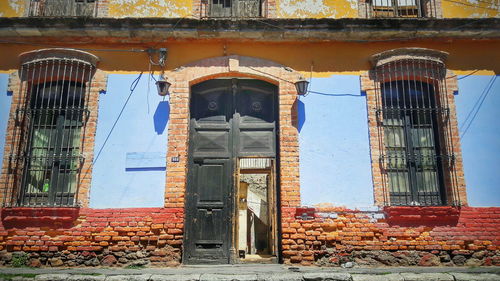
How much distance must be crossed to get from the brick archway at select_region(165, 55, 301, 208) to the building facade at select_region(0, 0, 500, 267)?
0.08 feet

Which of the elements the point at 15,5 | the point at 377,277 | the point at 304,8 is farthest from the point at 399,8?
the point at 15,5

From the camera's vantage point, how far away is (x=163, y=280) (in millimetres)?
5508

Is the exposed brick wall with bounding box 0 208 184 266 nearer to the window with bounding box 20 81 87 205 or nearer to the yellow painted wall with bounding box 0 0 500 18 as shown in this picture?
the window with bounding box 20 81 87 205

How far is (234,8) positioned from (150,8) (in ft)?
5.31

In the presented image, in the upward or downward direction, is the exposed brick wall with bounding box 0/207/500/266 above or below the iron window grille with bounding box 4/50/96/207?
below

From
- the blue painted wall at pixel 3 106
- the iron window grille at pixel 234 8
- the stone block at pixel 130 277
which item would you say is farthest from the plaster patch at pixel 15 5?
the stone block at pixel 130 277

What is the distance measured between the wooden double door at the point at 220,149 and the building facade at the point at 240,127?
0.03 m

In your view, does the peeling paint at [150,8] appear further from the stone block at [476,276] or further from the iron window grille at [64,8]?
the stone block at [476,276]

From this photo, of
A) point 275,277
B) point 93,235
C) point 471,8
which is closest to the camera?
point 275,277

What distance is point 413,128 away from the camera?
23.3ft

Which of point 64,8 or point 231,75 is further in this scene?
point 64,8

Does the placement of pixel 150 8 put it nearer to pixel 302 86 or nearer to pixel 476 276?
pixel 302 86

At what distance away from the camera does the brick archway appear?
6617 millimetres

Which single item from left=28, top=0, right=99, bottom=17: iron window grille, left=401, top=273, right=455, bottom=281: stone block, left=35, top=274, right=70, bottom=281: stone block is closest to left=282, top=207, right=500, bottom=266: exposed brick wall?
left=401, top=273, right=455, bottom=281: stone block
